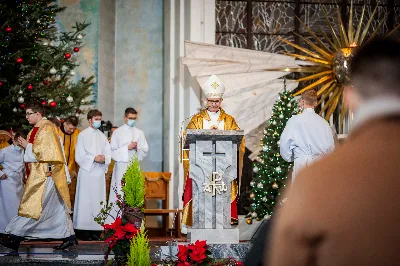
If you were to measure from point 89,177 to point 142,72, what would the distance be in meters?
3.53

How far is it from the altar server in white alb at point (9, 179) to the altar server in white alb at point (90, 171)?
3.07ft

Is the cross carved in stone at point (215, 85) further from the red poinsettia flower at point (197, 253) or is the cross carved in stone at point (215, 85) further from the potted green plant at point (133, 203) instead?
the red poinsettia flower at point (197, 253)

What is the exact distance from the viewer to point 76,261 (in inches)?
315

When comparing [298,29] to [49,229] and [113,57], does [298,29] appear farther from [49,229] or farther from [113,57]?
[49,229]

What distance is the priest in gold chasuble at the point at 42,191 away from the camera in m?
8.94

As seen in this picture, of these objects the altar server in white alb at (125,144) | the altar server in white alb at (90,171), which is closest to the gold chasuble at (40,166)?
the altar server in white alb at (90,171)

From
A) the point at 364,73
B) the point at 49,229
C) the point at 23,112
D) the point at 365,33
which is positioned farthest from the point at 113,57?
the point at 364,73

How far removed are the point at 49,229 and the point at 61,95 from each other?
12.3 feet

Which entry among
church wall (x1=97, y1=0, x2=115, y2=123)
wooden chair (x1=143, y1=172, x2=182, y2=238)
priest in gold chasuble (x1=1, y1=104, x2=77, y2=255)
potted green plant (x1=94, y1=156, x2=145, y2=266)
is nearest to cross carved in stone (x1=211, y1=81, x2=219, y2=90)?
priest in gold chasuble (x1=1, y1=104, x2=77, y2=255)

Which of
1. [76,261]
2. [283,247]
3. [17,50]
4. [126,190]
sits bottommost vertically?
[76,261]

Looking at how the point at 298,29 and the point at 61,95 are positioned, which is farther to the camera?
the point at 298,29

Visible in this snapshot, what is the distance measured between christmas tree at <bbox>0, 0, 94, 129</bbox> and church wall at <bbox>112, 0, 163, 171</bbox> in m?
1.64

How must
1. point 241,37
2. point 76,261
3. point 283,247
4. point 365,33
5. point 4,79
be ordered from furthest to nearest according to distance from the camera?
point 241,37 < point 365,33 < point 4,79 < point 76,261 < point 283,247

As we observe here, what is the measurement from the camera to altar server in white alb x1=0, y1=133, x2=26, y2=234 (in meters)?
11.0
